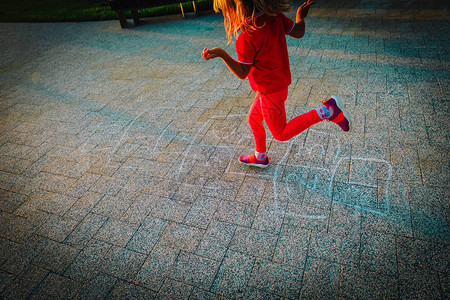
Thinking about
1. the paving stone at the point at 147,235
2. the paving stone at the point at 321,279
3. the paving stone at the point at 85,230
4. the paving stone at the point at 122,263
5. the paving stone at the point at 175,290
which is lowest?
the paving stone at the point at 321,279

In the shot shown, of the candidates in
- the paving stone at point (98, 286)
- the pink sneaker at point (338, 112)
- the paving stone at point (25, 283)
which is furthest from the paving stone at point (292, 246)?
the paving stone at point (25, 283)

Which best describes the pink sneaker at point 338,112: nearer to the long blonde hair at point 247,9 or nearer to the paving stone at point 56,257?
the long blonde hair at point 247,9

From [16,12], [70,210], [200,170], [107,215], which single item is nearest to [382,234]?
[200,170]

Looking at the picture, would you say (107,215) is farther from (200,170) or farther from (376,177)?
(376,177)

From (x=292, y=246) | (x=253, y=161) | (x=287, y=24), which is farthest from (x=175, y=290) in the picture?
(x=287, y=24)

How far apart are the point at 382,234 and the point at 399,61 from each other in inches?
153

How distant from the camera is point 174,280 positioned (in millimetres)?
2248

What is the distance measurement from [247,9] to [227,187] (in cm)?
180

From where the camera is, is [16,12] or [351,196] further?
[16,12]

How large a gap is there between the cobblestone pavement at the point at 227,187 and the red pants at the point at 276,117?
0.55m

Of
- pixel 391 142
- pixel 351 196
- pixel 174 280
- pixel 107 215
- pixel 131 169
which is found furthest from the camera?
pixel 131 169

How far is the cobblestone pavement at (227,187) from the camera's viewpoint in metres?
2.22

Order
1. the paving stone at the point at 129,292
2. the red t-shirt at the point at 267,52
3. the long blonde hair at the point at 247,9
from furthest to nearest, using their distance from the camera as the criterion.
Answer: the paving stone at the point at 129,292 < the red t-shirt at the point at 267,52 < the long blonde hair at the point at 247,9

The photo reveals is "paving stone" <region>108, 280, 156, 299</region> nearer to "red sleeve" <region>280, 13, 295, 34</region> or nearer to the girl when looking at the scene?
the girl
